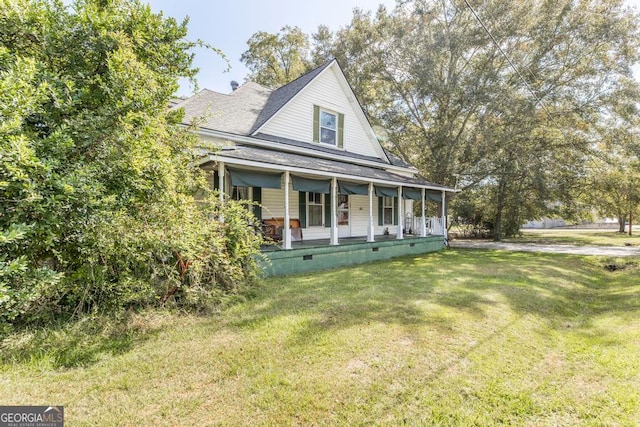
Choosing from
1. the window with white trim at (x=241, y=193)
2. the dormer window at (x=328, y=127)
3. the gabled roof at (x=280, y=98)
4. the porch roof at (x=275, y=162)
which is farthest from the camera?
the dormer window at (x=328, y=127)

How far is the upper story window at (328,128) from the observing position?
1241cm

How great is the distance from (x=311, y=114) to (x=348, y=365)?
10.4m

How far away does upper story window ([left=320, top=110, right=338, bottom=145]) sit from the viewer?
40.7 feet

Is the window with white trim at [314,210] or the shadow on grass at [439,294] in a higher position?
the window with white trim at [314,210]

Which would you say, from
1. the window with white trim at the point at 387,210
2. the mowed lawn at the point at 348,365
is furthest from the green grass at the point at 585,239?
the mowed lawn at the point at 348,365

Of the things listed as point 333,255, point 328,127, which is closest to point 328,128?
point 328,127

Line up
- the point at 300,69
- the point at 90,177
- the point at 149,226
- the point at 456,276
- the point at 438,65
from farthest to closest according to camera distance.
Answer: the point at 300,69
the point at 438,65
the point at 456,276
the point at 149,226
the point at 90,177

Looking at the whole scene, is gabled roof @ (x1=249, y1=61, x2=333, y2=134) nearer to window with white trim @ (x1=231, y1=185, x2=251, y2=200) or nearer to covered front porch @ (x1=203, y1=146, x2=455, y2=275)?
covered front porch @ (x1=203, y1=146, x2=455, y2=275)

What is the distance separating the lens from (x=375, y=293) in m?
6.06

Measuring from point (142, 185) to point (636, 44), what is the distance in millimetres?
21336

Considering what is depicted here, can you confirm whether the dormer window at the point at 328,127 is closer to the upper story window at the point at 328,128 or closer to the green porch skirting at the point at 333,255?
the upper story window at the point at 328,128

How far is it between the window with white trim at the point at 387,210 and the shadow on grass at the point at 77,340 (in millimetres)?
11505

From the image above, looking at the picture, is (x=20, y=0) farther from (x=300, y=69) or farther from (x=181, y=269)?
(x=300, y=69)

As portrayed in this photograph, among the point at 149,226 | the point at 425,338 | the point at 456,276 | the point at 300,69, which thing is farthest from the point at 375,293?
the point at 300,69
